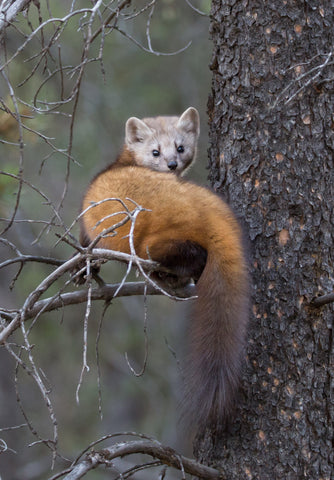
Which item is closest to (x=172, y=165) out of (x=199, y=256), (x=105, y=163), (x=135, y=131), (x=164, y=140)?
(x=164, y=140)

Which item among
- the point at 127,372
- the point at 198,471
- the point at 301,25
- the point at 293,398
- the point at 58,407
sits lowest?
the point at 58,407

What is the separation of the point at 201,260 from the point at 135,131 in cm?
227

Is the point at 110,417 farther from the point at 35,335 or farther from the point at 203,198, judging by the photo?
the point at 203,198

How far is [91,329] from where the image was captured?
420 inches

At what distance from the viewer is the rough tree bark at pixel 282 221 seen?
3.08m

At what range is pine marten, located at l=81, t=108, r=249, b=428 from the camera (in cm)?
285

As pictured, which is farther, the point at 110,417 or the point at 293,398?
the point at 110,417

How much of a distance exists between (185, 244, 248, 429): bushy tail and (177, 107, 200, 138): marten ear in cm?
239

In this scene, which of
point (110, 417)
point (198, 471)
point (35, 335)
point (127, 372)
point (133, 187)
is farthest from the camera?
point (110, 417)

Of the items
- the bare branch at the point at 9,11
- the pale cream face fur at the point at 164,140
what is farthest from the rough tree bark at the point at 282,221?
the pale cream face fur at the point at 164,140

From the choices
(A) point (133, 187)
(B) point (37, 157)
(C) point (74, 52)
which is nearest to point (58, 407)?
(B) point (37, 157)

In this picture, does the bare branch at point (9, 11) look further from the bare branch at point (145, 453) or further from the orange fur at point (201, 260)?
the bare branch at point (145, 453)

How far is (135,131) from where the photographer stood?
17.4ft

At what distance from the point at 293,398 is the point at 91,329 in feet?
25.6
